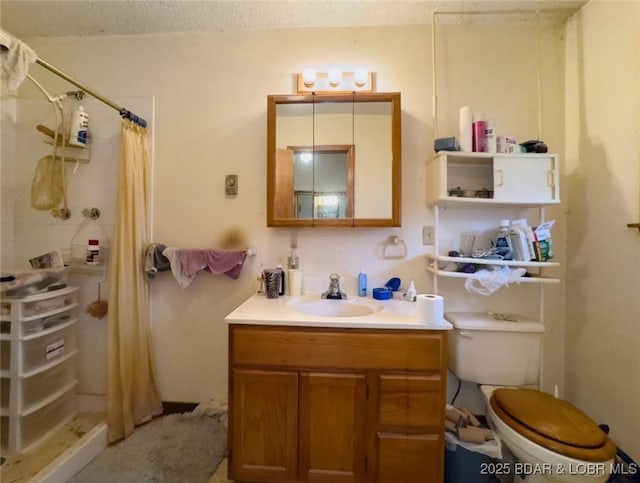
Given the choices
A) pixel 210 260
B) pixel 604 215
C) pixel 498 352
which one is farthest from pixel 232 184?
pixel 604 215

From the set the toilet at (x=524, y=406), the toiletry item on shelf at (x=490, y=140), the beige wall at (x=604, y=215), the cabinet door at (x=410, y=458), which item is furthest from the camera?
the toiletry item on shelf at (x=490, y=140)

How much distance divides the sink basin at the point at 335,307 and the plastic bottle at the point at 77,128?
1665 millimetres

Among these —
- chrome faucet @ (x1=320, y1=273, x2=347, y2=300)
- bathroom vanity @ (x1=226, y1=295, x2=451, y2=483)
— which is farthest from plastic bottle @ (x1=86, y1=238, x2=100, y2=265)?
chrome faucet @ (x1=320, y1=273, x2=347, y2=300)

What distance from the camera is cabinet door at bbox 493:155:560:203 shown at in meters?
1.47

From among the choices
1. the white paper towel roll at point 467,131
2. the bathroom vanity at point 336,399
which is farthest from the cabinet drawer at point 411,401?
the white paper towel roll at point 467,131

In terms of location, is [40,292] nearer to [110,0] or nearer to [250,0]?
[110,0]

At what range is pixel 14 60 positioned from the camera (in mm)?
1076

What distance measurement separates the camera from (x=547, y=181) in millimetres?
1469

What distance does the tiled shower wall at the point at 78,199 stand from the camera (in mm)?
1763

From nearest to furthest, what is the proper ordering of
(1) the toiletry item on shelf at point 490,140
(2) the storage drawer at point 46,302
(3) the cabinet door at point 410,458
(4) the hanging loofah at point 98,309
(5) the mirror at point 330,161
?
(3) the cabinet door at point 410,458 < (2) the storage drawer at point 46,302 < (1) the toiletry item on shelf at point 490,140 < (5) the mirror at point 330,161 < (4) the hanging loofah at point 98,309

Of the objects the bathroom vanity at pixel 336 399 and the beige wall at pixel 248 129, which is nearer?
the bathroom vanity at pixel 336 399

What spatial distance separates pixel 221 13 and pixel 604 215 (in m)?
2.36

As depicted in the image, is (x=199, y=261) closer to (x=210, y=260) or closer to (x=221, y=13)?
(x=210, y=260)

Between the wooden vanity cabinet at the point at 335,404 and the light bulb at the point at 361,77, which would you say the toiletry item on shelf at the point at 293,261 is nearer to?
the wooden vanity cabinet at the point at 335,404
